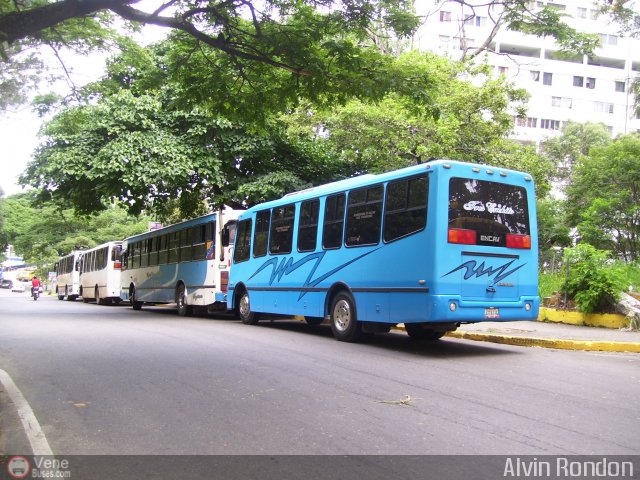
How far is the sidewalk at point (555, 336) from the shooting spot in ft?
32.4

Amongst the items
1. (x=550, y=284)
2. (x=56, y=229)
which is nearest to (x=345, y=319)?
(x=550, y=284)

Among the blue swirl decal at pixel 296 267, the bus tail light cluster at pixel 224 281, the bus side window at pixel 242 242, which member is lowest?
the bus tail light cluster at pixel 224 281

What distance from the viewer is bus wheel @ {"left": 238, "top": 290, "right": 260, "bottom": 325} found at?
14.5m

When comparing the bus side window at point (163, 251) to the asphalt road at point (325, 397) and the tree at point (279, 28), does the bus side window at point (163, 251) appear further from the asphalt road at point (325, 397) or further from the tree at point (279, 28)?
the tree at point (279, 28)

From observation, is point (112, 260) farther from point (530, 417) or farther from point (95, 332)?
point (530, 417)

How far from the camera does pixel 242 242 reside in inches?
586

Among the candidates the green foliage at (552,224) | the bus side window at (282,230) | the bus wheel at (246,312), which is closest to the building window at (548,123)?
the green foliage at (552,224)

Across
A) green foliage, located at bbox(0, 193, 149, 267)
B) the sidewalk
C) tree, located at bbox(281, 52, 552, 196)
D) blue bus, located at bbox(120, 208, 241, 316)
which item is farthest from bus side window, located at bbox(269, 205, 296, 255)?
green foliage, located at bbox(0, 193, 149, 267)

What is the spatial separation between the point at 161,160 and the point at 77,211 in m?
4.90

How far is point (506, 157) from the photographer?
1730cm

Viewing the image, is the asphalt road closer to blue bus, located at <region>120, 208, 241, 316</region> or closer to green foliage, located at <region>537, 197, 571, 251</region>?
blue bus, located at <region>120, 208, 241, 316</region>

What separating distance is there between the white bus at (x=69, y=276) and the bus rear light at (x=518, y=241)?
3009cm

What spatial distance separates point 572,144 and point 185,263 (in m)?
25.7

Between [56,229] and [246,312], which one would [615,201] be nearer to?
[246,312]
